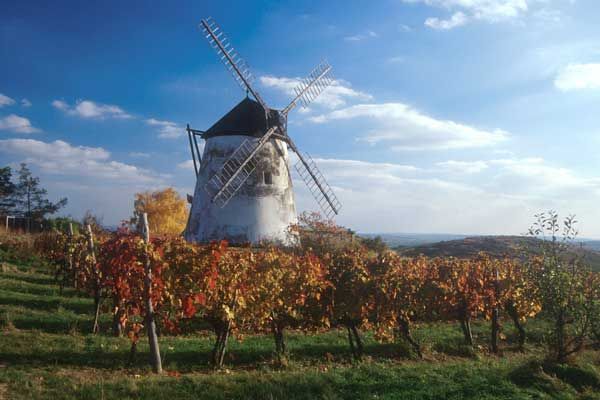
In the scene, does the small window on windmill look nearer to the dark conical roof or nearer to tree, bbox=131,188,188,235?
the dark conical roof

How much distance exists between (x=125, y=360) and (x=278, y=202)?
17647 millimetres

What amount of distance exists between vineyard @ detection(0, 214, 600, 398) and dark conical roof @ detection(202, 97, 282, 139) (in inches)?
494

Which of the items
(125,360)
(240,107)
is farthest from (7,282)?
(240,107)

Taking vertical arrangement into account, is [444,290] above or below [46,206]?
below

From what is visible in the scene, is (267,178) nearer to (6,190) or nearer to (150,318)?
(150,318)

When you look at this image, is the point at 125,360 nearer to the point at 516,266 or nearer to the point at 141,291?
the point at 141,291

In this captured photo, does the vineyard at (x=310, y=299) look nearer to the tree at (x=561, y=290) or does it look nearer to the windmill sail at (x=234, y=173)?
the tree at (x=561, y=290)

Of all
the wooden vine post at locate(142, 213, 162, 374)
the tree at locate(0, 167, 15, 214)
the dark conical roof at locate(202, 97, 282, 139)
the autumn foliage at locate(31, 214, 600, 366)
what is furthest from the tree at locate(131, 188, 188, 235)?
the wooden vine post at locate(142, 213, 162, 374)

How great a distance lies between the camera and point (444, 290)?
13.3 metres

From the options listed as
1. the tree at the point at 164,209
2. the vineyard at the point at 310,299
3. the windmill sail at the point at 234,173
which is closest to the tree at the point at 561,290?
the vineyard at the point at 310,299

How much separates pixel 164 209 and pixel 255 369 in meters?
45.1

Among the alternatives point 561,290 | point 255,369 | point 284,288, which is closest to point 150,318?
point 255,369

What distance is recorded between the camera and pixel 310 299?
12.0 metres

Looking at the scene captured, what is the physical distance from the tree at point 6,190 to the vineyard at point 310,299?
40.6m
